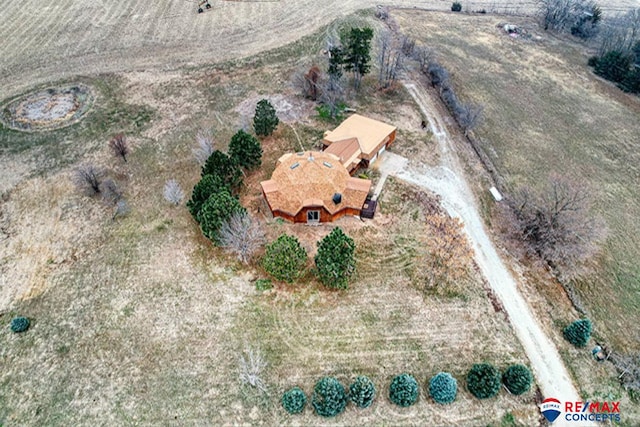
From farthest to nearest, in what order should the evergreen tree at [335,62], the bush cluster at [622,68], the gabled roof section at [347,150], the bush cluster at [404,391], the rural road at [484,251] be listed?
the bush cluster at [622,68] < the evergreen tree at [335,62] < the gabled roof section at [347,150] < the rural road at [484,251] < the bush cluster at [404,391]

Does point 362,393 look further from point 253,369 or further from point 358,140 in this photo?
point 358,140

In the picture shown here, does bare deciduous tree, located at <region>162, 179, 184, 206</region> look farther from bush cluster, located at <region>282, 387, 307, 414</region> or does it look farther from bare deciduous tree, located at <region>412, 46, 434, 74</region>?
bare deciduous tree, located at <region>412, 46, 434, 74</region>

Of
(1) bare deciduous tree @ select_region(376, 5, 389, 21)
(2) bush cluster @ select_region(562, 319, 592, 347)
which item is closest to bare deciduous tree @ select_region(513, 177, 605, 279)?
(2) bush cluster @ select_region(562, 319, 592, 347)

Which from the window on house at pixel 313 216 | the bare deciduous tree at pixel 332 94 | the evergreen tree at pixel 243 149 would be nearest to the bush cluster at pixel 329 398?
the window on house at pixel 313 216

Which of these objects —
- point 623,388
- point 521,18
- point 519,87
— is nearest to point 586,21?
point 521,18

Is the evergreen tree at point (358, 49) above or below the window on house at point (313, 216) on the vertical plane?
above

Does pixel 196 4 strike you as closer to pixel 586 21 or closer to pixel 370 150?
pixel 370 150

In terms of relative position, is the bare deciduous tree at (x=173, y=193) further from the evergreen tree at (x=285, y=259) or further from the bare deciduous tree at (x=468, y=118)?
the bare deciduous tree at (x=468, y=118)

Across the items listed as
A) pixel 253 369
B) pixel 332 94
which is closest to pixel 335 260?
pixel 253 369

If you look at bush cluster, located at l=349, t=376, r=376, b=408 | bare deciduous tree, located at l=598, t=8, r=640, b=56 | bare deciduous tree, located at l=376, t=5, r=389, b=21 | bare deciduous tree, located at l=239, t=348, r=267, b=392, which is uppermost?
bare deciduous tree, located at l=598, t=8, r=640, b=56
